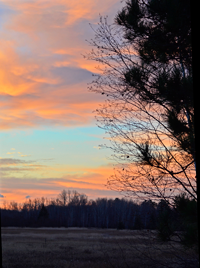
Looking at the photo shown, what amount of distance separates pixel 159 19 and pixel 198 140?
5.17 meters

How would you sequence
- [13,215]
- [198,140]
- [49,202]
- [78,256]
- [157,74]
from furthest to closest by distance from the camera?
[49,202]
[13,215]
[78,256]
[157,74]
[198,140]

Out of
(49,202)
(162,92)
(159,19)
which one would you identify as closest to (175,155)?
(162,92)

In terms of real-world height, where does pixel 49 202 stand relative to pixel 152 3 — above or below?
below

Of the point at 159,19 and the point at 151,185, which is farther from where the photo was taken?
the point at 159,19

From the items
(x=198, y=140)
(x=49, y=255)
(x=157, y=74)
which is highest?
(x=157, y=74)

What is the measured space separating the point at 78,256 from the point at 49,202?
5403 centimetres

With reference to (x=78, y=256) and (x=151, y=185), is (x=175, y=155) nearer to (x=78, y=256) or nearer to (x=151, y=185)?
(x=151, y=185)

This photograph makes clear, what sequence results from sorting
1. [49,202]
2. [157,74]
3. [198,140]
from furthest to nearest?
[49,202] < [157,74] < [198,140]

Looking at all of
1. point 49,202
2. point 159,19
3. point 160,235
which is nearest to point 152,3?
point 159,19

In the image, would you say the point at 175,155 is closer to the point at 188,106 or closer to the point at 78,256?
the point at 188,106

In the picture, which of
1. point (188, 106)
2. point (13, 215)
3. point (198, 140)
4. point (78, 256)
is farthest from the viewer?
point (13, 215)

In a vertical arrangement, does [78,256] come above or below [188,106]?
below

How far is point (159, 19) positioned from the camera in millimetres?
5711

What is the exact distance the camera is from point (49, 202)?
228 ft
